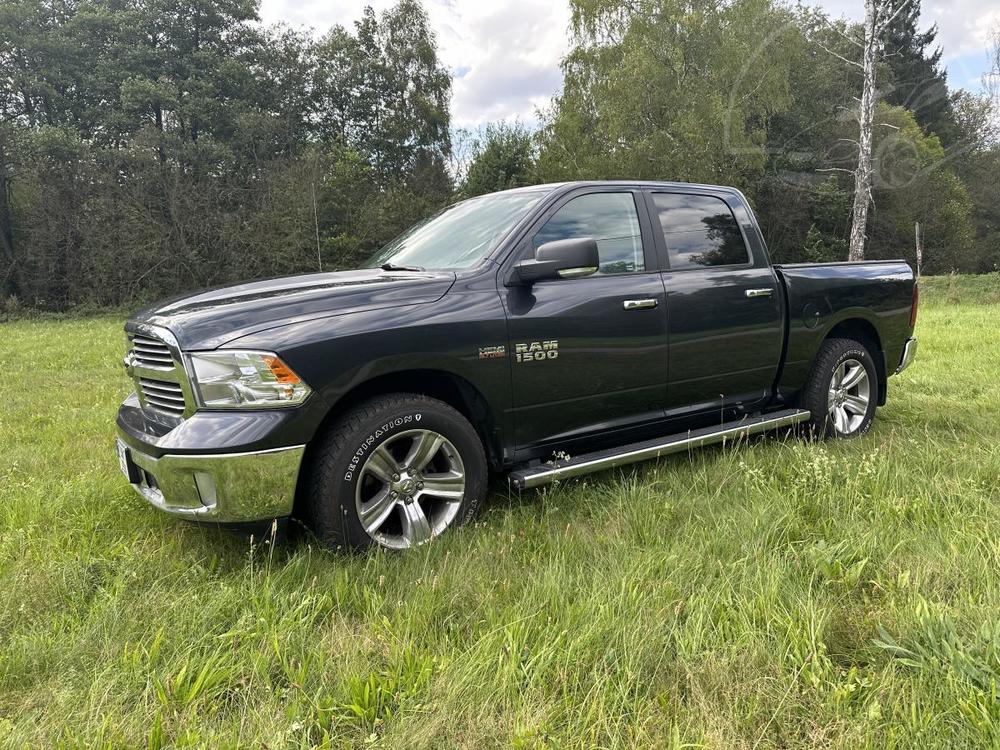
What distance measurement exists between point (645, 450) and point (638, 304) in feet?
Answer: 2.59

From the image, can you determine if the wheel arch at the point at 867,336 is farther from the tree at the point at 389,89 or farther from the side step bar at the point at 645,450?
the tree at the point at 389,89

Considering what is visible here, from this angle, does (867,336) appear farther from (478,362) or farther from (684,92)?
(684,92)

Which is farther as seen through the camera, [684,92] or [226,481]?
[684,92]

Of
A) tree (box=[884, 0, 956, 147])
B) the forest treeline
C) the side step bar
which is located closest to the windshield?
the side step bar

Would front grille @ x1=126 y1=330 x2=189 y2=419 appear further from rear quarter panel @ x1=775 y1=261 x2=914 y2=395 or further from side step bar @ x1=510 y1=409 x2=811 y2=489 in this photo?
rear quarter panel @ x1=775 y1=261 x2=914 y2=395

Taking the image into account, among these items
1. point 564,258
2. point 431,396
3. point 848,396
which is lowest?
point 848,396

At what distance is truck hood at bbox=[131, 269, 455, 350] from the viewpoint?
2.52 m

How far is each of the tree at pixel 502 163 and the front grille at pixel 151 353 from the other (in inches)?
919

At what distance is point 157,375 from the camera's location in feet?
8.89

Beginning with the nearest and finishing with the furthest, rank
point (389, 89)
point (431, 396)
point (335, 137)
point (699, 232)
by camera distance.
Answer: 1. point (431, 396)
2. point (699, 232)
3. point (335, 137)
4. point (389, 89)

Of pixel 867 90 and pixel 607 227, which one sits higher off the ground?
pixel 867 90

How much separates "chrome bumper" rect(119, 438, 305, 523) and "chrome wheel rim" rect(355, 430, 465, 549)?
304 millimetres

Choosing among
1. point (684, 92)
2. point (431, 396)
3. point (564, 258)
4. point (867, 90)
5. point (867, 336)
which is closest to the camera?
point (564, 258)

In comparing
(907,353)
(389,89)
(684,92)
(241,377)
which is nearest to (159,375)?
(241,377)
